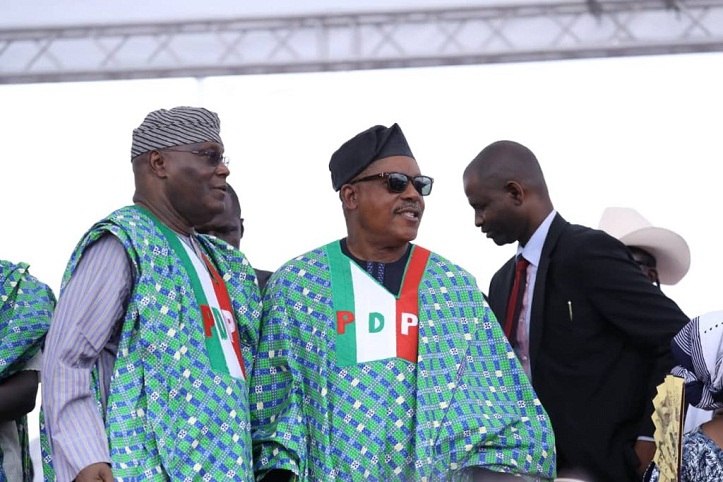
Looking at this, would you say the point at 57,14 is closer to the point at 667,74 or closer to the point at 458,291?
the point at 667,74

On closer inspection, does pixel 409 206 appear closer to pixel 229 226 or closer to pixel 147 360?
pixel 147 360

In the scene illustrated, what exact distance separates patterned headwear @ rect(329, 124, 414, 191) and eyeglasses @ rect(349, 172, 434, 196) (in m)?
0.06

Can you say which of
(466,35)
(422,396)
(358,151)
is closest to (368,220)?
(358,151)

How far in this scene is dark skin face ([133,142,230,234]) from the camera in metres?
4.13

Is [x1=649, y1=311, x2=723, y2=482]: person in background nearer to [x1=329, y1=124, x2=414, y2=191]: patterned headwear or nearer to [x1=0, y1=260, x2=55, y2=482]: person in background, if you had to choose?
[x1=329, y1=124, x2=414, y2=191]: patterned headwear

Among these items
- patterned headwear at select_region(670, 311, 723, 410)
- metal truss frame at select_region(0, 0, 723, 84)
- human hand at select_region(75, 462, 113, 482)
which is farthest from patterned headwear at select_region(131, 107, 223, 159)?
metal truss frame at select_region(0, 0, 723, 84)

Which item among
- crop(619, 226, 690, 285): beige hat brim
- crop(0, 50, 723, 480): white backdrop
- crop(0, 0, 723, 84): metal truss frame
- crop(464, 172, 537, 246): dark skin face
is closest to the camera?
crop(464, 172, 537, 246): dark skin face

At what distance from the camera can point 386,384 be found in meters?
4.04

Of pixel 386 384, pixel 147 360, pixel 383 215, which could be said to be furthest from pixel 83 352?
pixel 383 215

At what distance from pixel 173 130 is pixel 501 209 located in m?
1.42

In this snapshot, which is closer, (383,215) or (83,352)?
(83,352)

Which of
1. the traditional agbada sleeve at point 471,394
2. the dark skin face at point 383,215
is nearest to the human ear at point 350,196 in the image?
the dark skin face at point 383,215

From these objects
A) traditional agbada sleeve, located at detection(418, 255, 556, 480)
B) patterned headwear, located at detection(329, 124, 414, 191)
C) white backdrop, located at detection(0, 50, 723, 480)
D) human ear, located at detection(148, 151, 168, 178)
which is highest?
white backdrop, located at detection(0, 50, 723, 480)

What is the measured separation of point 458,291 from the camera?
430 cm
